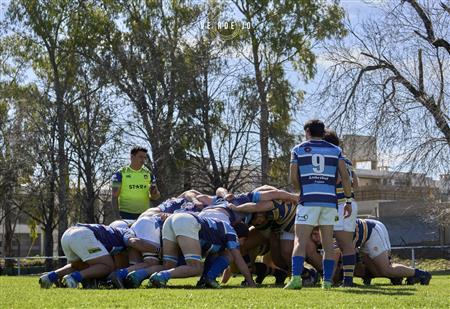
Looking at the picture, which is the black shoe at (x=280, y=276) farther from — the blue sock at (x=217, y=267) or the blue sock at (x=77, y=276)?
the blue sock at (x=77, y=276)

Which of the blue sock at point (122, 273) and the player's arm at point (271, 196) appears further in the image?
the player's arm at point (271, 196)

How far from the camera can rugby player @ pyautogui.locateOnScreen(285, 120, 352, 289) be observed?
8414 millimetres

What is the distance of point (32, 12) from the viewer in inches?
1416

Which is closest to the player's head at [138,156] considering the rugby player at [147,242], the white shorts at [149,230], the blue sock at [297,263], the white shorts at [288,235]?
the rugby player at [147,242]

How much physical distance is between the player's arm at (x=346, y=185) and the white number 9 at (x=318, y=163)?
7.7 inches

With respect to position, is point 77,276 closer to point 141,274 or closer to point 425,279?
point 141,274

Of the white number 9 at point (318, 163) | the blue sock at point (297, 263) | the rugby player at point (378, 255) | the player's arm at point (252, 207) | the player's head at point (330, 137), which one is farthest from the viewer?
the rugby player at point (378, 255)

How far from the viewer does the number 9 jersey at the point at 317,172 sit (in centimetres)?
841

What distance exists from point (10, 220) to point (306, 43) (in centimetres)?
2167

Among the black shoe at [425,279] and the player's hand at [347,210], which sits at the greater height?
the player's hand at [347,210]

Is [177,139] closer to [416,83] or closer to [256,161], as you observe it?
[256,161]

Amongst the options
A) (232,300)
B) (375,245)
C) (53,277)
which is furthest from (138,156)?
(232,300)

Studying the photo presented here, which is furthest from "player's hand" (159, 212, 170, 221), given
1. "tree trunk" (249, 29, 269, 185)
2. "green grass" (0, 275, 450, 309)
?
"tree trunk" (249, 29, 269, 185)

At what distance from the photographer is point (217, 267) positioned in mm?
9102
